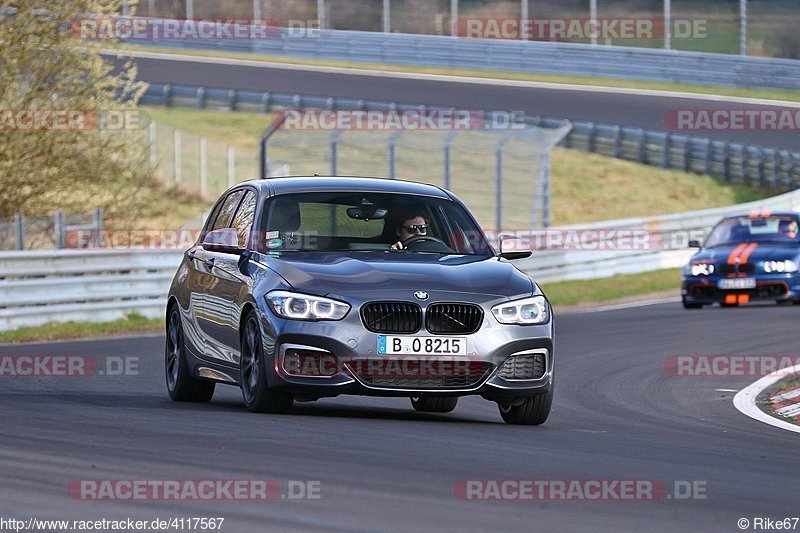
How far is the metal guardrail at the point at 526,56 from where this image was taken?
133ft

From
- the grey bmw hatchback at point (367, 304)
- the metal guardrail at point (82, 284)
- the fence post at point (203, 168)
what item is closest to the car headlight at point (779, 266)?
the metal guardrail at point (82, 284)

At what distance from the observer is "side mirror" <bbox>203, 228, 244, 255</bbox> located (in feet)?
34.6

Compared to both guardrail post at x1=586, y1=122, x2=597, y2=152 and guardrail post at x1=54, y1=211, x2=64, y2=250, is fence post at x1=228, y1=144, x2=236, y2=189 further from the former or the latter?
guardrail post at x1=54, y1=211, x2=64, y2=250

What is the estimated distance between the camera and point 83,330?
2016 centimetres

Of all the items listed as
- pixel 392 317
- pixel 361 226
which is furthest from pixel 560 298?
pixel 392 317

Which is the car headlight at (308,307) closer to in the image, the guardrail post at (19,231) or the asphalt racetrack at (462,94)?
the guardrail post at (19,231)

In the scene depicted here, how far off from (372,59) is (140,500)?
43.1 m

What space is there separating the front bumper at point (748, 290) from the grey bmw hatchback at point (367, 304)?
12787 millimetres

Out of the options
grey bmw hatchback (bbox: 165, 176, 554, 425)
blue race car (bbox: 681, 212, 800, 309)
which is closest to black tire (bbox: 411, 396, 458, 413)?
grey bmw hatchback (bbox: 165, 176, 554, 425)

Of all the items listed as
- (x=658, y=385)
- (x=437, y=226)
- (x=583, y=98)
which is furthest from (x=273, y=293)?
(x=583, y=98)

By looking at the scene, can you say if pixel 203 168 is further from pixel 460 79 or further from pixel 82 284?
pixel 82 284

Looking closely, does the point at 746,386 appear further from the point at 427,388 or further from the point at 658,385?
the point at 427,388

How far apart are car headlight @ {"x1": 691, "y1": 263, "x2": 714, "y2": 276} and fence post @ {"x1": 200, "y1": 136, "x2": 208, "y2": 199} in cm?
1525

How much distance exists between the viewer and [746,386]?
1419 centimetres
